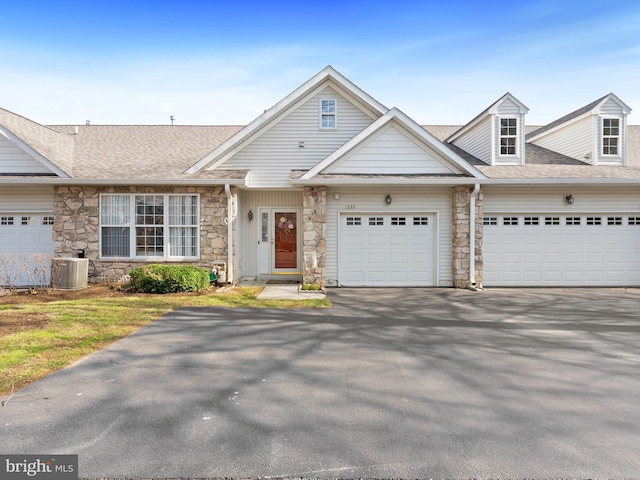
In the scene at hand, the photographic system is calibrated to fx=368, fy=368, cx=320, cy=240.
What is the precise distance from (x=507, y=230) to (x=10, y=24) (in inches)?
666

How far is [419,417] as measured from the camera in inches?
139

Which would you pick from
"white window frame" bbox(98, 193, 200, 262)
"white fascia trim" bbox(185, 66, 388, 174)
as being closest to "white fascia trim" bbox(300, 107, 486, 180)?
"white fascia trim" bbox(185, 66, 388, 174)

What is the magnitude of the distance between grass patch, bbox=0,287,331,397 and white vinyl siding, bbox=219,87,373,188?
3.92m

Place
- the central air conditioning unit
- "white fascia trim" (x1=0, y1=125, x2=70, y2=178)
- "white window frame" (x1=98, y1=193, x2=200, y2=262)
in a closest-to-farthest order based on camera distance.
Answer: the central air conditioning unit, "white fascia trim" (x1=0, y1=125, x2=70, y2=178), "white window frame" (x1=98, y1=193, x2=200, y2=262)

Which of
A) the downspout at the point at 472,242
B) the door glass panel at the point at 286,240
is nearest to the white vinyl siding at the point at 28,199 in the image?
the door glass panel at the point at 286,240

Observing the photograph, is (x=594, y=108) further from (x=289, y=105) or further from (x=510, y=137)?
(x=289, y=105)

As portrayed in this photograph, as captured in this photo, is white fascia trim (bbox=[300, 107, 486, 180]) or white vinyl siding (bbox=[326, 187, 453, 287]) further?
white vinyl siding (bbox=[326, 187, 453, 287])

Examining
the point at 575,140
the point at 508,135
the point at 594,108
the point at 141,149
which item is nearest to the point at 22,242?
the point at 141,149

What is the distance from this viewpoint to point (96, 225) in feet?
37.4

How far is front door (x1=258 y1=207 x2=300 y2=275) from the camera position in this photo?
13.1 m

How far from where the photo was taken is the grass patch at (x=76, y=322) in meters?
4.75

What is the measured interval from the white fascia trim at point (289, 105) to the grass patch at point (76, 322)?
A: 178 inches

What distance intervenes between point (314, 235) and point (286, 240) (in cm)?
219

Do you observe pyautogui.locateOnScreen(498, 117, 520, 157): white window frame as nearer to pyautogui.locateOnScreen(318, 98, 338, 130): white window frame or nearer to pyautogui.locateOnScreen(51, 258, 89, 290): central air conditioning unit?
pyautogui.locateOnScreen(318, 98, 338, 130): white window frame
